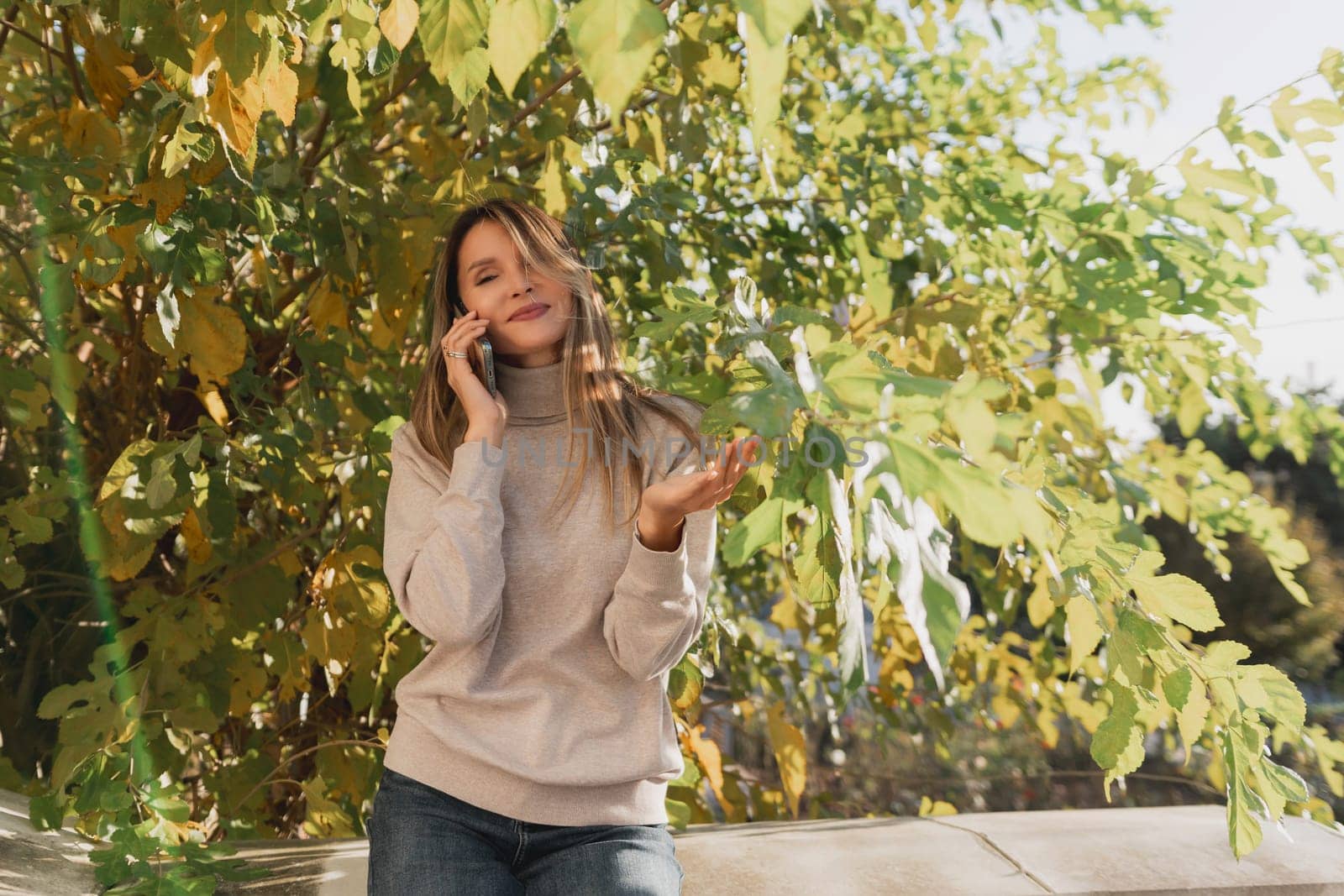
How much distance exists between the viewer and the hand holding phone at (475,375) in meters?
1.57

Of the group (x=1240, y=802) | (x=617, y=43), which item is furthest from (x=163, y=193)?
(x=1240, y=802)

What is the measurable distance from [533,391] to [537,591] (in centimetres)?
34

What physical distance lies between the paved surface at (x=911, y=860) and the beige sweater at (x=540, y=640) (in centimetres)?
48

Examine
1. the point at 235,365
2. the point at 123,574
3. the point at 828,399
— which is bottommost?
the point at 123,574

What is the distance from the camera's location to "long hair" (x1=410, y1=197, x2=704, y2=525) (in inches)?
63.5

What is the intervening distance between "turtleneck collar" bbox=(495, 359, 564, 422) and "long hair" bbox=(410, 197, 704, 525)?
0.12 feet

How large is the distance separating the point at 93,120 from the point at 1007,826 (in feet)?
7.44

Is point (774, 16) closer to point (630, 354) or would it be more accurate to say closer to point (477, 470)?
point (477, 470)

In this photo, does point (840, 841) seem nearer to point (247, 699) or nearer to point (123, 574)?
point (247, 699)

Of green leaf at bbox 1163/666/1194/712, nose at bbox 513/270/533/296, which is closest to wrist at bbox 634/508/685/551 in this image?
nose at bbox 513/270/533/296

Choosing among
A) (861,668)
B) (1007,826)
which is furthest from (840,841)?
(861,668)

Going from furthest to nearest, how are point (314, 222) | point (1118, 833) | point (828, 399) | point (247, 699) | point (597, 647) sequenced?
point (1118, 833), point (247, 699), point (314, 222), point (597, 647), point (828, 399)

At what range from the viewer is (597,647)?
4.98 feet

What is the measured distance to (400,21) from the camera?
2.90ft
